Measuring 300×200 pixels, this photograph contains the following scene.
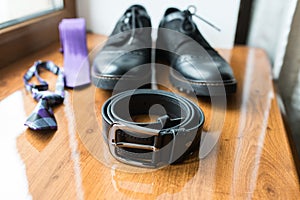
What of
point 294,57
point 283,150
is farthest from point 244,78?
point 283,150

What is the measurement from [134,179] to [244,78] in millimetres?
380

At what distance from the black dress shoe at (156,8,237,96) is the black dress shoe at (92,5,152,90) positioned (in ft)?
0.15

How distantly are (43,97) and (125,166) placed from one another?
20 cm

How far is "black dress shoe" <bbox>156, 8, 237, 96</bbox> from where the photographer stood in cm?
53

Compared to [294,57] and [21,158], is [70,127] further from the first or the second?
[294,57]

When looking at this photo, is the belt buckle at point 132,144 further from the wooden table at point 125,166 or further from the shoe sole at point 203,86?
the shoe sole at point 203,86

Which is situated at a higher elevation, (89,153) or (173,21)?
(173,21)

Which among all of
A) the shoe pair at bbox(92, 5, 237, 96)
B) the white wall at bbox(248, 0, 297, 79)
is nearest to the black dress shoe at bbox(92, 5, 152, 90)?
the shoe pair at bbox(92, 5, 237, 96)

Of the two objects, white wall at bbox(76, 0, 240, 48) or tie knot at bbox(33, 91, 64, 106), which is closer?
tie knot at bbox(33, 91, 64, 106)

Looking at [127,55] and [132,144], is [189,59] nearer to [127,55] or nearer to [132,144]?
[127,55]

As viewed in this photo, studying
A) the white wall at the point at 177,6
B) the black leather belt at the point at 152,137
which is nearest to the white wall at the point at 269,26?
the white wall at the point at 177,6

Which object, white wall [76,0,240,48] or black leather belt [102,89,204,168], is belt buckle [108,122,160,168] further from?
white wall [76,0,240,48]

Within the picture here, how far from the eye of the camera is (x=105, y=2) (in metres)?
0.83

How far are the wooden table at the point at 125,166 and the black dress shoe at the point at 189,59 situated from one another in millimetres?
36
